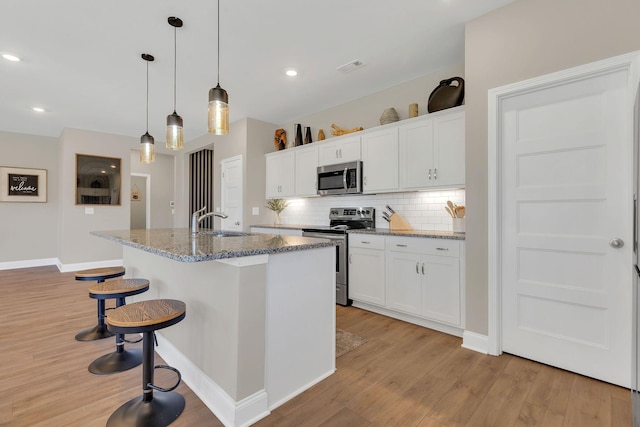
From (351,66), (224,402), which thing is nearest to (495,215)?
(351,66)

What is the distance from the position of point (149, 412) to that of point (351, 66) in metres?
3.43

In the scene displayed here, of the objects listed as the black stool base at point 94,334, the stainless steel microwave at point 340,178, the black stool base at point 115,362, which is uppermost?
the stainless steel microwave at point 340,178

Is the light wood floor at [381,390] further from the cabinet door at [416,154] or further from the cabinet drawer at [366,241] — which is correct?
the cabinet door at [416,154]

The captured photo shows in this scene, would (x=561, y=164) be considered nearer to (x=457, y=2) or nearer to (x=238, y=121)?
(x=457, y=2)

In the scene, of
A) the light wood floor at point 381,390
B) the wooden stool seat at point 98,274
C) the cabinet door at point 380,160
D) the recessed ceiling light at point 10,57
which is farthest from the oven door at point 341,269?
the recessed ceiling light at point 10,57

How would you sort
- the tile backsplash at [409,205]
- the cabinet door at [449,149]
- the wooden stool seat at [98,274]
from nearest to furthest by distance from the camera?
the wooden stool seat at [98,274]
the cabinet door at [449,149]
the tile backsplash at [409,205]

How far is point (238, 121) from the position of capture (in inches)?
206

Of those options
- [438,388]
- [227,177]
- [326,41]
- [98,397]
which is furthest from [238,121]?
[438,388]

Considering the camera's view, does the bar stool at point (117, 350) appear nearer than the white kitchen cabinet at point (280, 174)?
Yes

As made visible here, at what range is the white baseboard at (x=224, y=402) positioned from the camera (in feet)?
5.16

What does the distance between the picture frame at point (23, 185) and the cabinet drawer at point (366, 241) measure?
6658mm

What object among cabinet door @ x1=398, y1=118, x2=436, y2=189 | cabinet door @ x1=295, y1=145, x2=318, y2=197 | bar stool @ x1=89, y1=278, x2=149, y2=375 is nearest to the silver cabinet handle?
cabinet door @ x1=398, y1=118, x2=436, y2=189

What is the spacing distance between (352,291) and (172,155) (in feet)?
19.6

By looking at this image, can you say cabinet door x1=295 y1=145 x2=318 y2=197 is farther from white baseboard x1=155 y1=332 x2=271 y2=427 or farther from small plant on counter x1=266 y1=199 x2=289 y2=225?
white baseboard x1=155 y1=332 x2=271 y2=427
